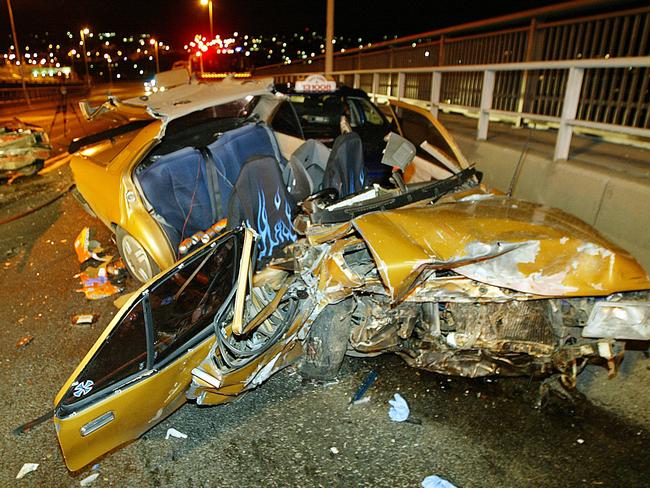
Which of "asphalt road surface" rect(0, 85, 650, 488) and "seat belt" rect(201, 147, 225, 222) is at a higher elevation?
"seat belt" rect(201, 147, 225, 222)

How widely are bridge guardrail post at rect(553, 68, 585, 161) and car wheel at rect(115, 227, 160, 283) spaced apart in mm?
4157

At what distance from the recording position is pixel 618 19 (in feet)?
21.5

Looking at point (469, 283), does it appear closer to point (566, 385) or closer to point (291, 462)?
point (566, 385)

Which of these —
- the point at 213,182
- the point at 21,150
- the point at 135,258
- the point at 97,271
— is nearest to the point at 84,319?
the point at 135,258

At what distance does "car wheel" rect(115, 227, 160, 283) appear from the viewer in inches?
170

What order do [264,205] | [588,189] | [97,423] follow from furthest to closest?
[588,189] → [264,205] → [97,423]

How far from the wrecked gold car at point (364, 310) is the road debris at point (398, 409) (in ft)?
0.88

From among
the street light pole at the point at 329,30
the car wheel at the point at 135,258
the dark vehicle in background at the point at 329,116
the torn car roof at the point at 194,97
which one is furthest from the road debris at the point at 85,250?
the street light pole at the point at 329,30

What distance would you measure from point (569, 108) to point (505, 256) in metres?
2.84

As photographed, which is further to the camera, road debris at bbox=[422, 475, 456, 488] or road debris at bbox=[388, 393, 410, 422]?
road debris at bbox=[388, 393, 410, 422]

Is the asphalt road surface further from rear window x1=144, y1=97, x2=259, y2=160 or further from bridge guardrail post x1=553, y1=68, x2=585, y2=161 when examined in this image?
bridge guardrail post x1=553, y1=68, x2=585, y2=161

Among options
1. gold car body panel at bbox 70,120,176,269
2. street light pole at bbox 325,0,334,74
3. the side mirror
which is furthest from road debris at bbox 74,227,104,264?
street light pole at bbox 325,0,334,74

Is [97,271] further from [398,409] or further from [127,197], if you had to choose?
[398,409]

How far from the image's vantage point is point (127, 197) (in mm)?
4328
